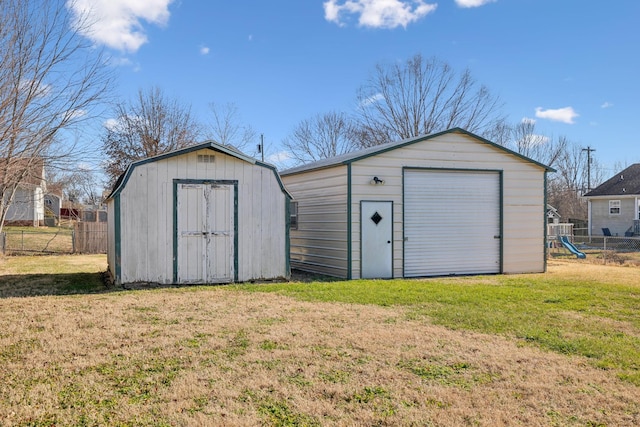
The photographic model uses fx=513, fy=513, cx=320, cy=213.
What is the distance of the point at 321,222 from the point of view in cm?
1261

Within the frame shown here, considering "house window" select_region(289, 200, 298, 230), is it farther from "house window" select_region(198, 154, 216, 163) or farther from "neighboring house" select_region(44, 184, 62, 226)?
"neighboring house" select_region(44, 184, 62, 226)

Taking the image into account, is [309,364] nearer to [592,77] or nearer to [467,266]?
[467,266]

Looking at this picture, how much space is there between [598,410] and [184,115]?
86.2ft

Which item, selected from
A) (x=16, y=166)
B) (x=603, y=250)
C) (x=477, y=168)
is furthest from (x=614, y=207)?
(x=16, y=166)

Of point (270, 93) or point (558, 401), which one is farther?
point (270, 93)

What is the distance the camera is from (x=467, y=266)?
12.4 meters

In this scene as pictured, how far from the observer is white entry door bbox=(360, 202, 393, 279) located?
37.3ft

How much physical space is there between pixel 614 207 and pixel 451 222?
25190mm

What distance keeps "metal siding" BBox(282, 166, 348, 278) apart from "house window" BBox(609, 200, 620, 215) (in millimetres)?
25949

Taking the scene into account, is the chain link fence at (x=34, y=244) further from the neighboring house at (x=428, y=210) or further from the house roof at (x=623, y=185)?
the house roof at (x=623, y=185)

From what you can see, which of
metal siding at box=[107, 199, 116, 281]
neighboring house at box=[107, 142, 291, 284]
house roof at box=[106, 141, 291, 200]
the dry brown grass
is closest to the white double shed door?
neighboring house at box=[107, 142, 291, 284]

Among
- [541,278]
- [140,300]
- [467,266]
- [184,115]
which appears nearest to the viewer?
[140,300]

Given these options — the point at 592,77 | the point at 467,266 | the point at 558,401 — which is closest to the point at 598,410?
the point at 558,401

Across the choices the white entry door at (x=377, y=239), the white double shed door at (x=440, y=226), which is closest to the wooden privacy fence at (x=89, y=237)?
the white entry door at (x=377, y=239)
